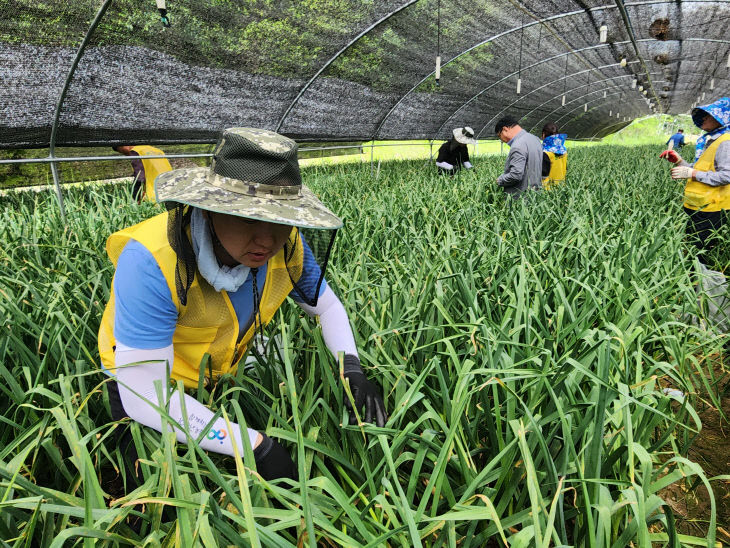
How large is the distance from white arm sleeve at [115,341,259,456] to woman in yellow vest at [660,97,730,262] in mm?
3159

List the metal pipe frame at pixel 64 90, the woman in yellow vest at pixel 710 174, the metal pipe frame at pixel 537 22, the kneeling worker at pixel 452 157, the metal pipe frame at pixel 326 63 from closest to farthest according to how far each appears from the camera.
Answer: the woman in yellow vest at pixel 710 174
the metal pipe frame at pixel 64 90
the metal pipe frame at pixel 326 63
the metal pipe frame at pixel 537 22
the kneeling worker at pixel 452 157

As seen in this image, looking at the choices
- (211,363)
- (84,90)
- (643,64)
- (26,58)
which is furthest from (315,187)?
(643,64)

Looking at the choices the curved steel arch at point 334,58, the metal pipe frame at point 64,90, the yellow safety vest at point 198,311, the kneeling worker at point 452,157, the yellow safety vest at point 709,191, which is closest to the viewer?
the yellow safety vest at point 198,311

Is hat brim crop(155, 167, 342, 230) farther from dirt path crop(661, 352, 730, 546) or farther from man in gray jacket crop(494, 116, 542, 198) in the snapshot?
man in gray jacket crop(494, 116, 542, 198)

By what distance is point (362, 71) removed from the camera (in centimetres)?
620

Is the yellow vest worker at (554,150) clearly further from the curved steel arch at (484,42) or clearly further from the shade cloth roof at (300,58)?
the curved steel arch at (484,42)

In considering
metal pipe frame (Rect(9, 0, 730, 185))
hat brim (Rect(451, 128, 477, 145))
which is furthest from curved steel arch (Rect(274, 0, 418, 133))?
hat brim (Rect(451, 128, 477, 145))

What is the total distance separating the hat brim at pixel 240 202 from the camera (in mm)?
819

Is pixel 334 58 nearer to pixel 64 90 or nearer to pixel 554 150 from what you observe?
pixel 554 150

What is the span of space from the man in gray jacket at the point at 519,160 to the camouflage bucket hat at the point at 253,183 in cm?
345

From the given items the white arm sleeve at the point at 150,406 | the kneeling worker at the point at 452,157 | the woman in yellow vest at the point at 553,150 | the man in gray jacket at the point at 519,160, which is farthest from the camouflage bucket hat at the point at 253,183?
the kneeling worker at the point at 452,157

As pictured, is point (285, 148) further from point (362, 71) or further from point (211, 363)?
point (362, 71)

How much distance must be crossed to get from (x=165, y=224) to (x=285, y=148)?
0.32 meters

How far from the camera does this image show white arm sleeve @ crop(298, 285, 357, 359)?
1209 millimetres
